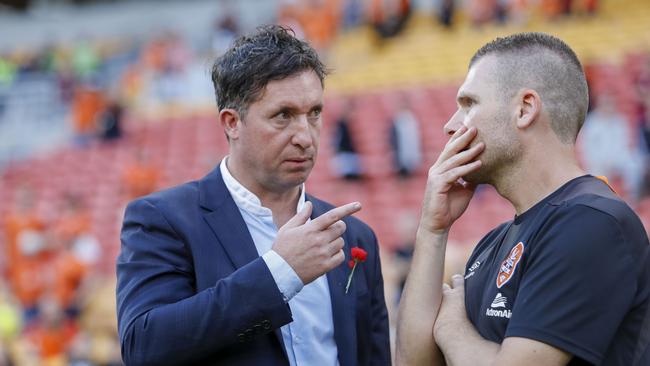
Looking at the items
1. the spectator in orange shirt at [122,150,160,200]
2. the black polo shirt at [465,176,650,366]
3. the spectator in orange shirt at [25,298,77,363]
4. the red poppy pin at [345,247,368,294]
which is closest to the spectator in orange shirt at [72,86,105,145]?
the spectator in orange shirt at [122,150,160,200]

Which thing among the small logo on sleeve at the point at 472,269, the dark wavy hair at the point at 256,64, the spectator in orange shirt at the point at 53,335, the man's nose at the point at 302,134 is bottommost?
the spectator in orange shirt at the point at 53,335

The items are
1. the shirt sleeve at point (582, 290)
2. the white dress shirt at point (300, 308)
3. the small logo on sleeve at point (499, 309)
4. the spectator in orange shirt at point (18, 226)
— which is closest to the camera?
the shirt sleeve at point (582, 290)

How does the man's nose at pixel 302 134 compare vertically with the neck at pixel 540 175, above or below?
above

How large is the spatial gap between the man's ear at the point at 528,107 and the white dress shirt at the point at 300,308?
751 mm

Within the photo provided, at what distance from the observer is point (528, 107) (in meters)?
2.39

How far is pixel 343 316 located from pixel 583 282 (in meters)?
0.80

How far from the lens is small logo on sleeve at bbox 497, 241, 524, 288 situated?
7.59ft

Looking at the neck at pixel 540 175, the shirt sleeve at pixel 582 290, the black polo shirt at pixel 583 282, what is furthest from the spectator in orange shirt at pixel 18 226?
the shirt sleeve at pixel 582 290

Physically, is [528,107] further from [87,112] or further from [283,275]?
[87,112]

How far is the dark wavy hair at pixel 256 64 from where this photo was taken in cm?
263

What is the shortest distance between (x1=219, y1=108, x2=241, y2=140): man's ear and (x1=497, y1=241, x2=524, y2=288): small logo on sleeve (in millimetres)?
860

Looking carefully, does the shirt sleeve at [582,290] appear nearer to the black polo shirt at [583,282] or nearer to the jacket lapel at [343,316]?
the black polo shirt at [583,282]

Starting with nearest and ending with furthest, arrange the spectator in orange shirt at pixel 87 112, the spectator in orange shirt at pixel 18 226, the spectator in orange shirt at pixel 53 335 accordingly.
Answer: the spectator in orange shirt at pixel 53 335
the spectator in orange shirt at pixel 18 226
the spectator in orange shirt at pixel 87 112

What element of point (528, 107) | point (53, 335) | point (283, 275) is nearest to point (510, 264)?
point (528, 107)
